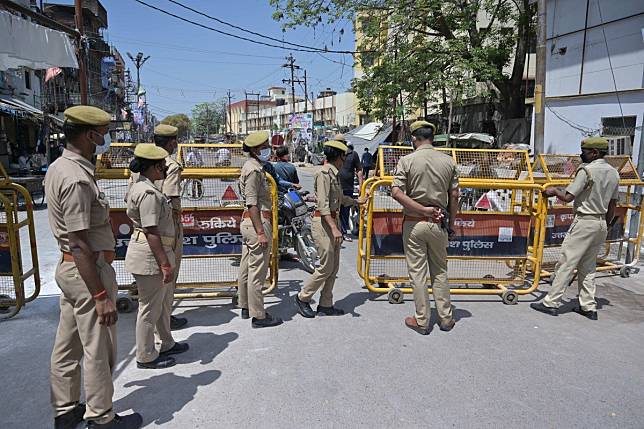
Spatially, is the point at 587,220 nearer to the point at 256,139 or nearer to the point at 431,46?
the point at 256,139

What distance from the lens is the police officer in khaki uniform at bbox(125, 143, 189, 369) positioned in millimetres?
3219

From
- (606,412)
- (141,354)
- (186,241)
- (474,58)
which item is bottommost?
(606,412)

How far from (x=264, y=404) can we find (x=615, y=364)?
2861mm

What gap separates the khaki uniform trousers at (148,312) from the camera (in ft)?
11.1

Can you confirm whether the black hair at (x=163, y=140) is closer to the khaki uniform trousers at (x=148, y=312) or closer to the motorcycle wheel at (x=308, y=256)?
the khaki uniform trousers at (x=148, y=312)

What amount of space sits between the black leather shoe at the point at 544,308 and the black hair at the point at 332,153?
2.70 metres

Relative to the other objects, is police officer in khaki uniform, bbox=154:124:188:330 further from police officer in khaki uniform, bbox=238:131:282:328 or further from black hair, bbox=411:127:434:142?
black hair, bbox=411:127:434:142

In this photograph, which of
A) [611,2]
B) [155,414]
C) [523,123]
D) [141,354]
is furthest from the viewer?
[523,123]

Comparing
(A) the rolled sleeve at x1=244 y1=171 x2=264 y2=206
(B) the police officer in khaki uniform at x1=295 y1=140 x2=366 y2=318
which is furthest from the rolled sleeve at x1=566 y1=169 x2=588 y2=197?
(A) the rolled sleeve at x1=244 y1=171 x2=264 y2=206

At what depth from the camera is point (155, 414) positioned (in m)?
2.99

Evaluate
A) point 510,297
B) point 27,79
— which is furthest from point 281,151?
point 27,79

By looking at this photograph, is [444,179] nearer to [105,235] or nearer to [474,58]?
[105,235]

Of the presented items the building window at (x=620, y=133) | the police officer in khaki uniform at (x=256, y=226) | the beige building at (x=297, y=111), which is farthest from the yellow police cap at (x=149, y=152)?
the beige building at (x=297, y=111)

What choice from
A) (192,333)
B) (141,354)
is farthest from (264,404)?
(192,333)
